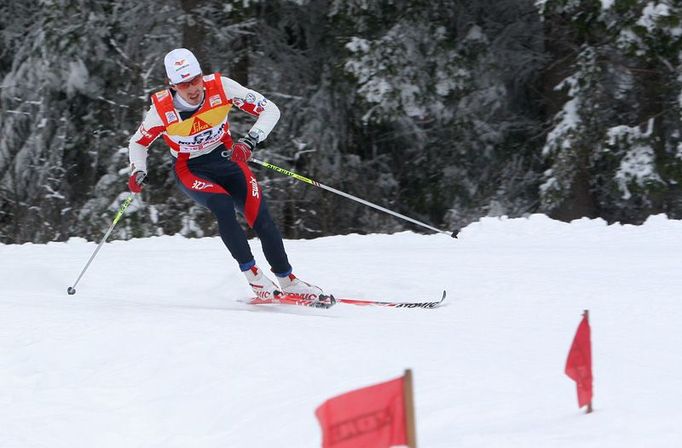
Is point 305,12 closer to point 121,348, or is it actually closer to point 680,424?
point 121,348

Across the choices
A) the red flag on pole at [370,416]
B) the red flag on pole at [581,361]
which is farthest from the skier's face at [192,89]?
the red flag on pole at [370,416]

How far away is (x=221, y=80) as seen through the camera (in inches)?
248

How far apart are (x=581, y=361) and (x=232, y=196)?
3.37 metres

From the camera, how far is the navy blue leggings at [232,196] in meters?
6.28

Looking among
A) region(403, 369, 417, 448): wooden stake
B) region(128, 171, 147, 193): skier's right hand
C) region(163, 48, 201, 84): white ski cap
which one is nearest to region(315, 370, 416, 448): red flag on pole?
region(403, 369, 417, 448): wooden stake

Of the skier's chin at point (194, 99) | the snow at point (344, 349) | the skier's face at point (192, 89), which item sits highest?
the skier's face at point (192, 89)

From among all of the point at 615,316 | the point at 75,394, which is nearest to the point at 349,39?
the point at 615,316

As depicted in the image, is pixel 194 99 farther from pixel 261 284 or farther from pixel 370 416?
pixel 370 416

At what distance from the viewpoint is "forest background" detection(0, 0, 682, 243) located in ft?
43.6

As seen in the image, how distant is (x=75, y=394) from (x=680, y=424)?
2.58 meters

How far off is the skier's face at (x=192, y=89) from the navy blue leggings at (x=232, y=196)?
422 millimetres

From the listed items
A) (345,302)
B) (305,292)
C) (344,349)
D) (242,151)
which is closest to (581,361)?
(344,349)

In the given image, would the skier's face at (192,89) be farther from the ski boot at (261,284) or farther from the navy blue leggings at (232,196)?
the ski boot at (261,284)

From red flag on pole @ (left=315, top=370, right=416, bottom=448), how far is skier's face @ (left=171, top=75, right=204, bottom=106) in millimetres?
3573
